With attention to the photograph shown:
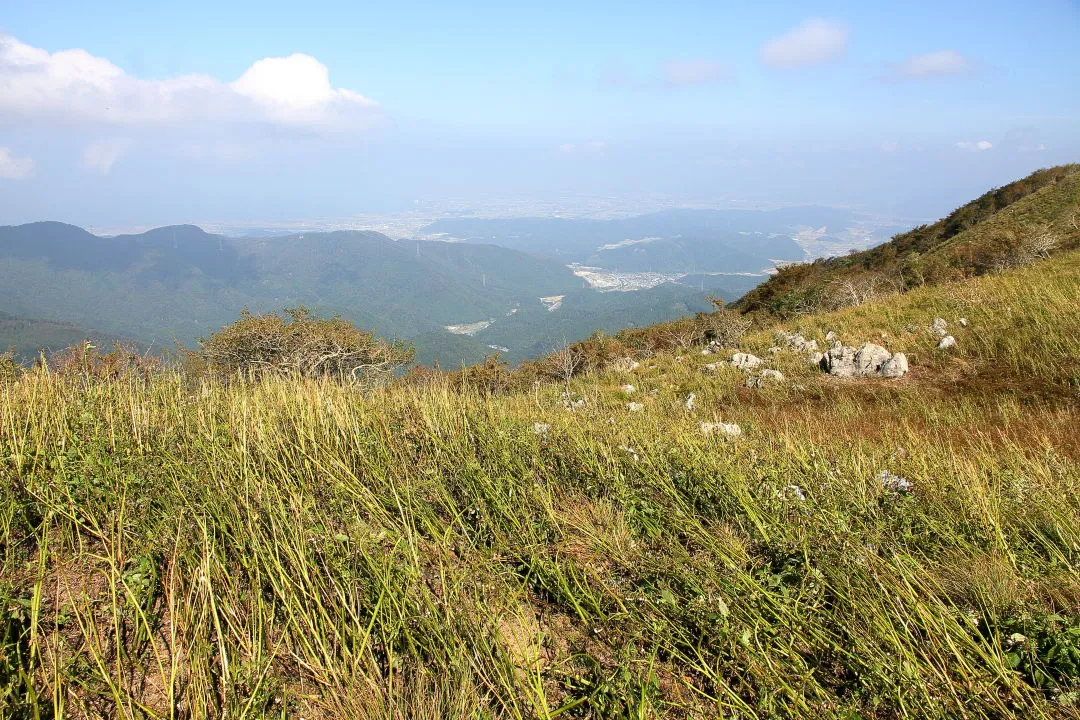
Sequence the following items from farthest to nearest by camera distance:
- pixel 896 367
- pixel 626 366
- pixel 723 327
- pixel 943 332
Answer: pixel 723 327 → pixel 626 366 → pixel 943 332 → pixel 896 367

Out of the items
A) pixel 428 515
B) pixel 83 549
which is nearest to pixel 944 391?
pixel 428 515

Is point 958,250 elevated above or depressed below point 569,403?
above

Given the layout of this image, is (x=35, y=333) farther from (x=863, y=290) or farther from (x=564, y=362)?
(x=863, y=290)

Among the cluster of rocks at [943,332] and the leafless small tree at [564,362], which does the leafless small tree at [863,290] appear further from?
the leafless small tree at [564,362]

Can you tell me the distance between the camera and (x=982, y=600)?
2102mm

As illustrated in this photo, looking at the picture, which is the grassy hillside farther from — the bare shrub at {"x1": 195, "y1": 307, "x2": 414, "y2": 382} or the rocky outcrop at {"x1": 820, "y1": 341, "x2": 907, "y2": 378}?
the bare shrub at {"x1": 195, "y1": 307, "x2": 414, "y2": 382}

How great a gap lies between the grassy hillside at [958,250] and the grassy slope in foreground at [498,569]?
459 inches

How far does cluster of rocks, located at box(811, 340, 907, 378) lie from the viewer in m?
7.50

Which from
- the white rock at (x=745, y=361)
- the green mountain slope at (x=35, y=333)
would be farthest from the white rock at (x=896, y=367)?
the green mountain slope at (x=35, y=333)

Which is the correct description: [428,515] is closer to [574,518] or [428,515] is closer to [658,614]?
[574,518]

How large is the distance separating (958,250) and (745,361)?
46.0 feet

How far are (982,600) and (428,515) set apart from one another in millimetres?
2421

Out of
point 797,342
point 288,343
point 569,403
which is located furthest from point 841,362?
point 288,343

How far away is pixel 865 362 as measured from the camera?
776 centimetres
